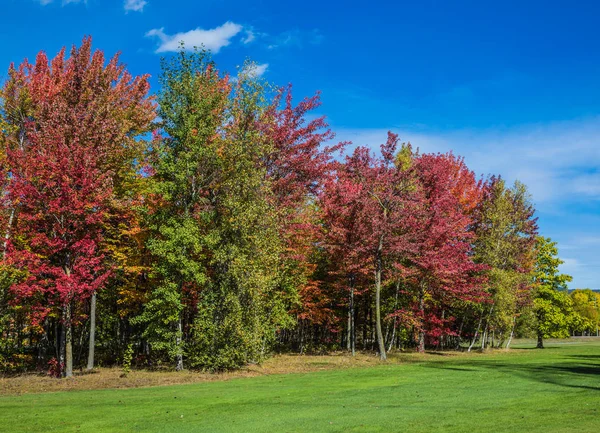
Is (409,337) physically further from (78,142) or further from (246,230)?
(78,142)

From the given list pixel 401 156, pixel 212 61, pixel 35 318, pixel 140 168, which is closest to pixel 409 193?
pixel 401 156

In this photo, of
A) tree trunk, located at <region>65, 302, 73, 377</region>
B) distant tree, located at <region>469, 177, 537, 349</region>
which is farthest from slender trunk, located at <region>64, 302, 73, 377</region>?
distant tree, located at <region>469, 177, 537, 349</region>

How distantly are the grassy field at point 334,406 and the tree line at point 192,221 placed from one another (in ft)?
17.9

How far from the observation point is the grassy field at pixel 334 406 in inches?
417

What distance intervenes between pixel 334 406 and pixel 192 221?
13.9m

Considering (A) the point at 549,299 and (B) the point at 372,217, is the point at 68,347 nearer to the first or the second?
(B) the point at 372,217

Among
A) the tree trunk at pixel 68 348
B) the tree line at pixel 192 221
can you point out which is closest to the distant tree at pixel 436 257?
the tree line at pixel 192 221

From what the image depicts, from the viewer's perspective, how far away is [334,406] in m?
13.3

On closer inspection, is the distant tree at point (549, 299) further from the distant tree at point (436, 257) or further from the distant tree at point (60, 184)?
the distant tree at point (60, 184)

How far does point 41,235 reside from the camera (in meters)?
21.4

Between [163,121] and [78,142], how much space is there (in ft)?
14.9

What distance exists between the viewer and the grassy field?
417 inches

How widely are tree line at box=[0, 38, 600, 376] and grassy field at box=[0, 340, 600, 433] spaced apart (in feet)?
17.9

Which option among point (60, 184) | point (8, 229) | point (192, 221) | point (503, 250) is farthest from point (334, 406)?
point (503, 250)
